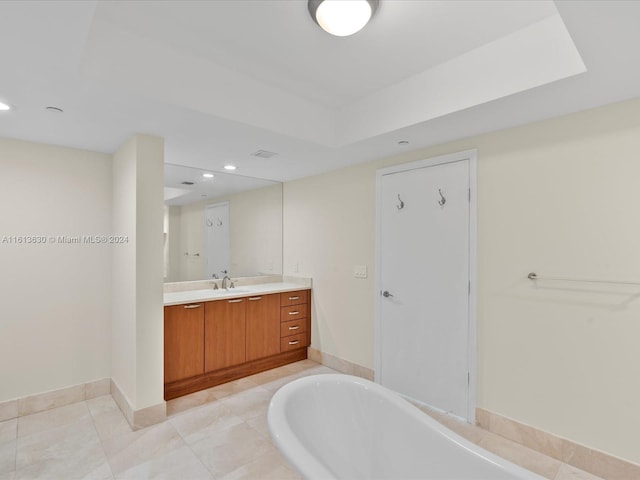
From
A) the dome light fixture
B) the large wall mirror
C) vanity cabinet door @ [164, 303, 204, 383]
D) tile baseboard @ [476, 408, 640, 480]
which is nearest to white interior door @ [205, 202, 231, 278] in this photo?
the large wall mirror

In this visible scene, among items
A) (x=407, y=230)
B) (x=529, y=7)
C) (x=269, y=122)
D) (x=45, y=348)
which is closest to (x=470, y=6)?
(x=529, y=7)

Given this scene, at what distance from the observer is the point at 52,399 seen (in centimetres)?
279

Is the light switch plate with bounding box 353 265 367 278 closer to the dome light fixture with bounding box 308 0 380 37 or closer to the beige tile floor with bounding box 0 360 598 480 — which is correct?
the beige tile floor with bounding box 0 360 598 480

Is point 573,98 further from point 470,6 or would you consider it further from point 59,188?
point 59,188

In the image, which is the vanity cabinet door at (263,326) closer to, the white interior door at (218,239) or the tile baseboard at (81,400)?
the white interior door at (218,239)

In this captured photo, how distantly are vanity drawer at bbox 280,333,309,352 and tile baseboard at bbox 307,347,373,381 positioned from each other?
0.39 ft

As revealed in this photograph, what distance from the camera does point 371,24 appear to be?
69.4 inches

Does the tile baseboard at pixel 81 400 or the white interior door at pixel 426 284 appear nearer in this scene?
the tile baseboard at pixel 81 400

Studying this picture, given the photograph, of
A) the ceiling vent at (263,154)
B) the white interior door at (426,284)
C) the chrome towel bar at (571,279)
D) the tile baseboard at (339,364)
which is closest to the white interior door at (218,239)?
the ceiling vent at (263,154)

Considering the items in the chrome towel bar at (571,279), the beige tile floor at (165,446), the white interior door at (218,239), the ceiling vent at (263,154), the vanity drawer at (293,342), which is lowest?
the beige tile floor at (165,446)

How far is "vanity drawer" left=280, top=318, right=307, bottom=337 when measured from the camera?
379 centimetres

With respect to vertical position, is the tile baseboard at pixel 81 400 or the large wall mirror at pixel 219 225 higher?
the large wall mirror at pixel 219 225

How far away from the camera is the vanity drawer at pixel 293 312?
12.5ft

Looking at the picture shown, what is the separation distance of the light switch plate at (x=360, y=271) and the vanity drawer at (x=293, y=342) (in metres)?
1.07
